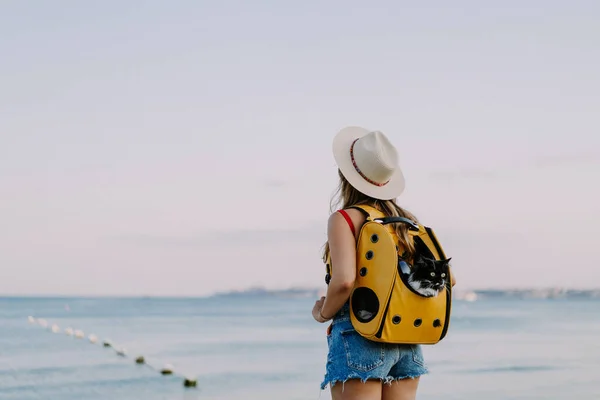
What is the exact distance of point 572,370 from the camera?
11.9m

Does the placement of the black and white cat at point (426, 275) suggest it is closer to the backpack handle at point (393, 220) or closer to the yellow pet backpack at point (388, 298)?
the yellow pet backpack at point (388, 298)

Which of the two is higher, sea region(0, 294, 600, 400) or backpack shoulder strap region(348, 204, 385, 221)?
sea region(0, 294, 600, 400)

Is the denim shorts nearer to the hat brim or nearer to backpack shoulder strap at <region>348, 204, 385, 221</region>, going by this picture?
backpack shoulder strap at <region>348, 204, 385, 221</region>

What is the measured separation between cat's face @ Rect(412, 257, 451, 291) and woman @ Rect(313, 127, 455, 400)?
0.09m

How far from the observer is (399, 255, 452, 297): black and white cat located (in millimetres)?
Result: 2986

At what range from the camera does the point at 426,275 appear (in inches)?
118

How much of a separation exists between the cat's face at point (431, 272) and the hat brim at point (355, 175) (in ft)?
0.98

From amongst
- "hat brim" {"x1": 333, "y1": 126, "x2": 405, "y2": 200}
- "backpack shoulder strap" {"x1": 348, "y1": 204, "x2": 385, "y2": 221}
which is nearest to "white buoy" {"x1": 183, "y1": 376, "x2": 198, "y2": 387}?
"hat brim" {"x1": 333, "y1": 126, "x2": 405, "y2": 200}

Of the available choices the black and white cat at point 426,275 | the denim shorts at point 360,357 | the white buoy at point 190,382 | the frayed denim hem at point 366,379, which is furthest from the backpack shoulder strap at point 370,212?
the white buoy at point 190,382

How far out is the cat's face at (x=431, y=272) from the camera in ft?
9.83

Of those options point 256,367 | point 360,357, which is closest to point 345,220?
point 360,357

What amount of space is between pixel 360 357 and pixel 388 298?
9.3 inches

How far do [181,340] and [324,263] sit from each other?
16.8 meters

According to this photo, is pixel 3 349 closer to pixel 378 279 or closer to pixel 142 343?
pixel 142 343
